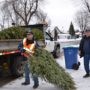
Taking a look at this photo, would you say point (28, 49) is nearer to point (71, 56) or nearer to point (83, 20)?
point (71, 56)

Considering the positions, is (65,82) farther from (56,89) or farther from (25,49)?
(25,49)

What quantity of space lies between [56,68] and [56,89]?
1.98ft

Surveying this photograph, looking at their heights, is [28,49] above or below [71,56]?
above

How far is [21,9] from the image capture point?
68562mm

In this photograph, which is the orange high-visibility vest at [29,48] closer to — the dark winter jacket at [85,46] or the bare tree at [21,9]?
the dark winter jacket at [85,46]

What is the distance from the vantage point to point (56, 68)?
1086 centimetres

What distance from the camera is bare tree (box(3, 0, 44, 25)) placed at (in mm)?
66500

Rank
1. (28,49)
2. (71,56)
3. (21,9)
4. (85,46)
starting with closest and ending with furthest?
(28,49), (85,46), (71,56), (21,9)

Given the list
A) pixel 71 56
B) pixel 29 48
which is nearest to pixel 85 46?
pixel 29 48

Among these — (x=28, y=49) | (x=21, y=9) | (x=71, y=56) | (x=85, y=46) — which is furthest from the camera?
(x=21, y=9)

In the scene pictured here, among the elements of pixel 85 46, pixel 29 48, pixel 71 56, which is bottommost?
pixel 71 56

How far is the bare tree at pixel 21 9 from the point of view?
66.5m

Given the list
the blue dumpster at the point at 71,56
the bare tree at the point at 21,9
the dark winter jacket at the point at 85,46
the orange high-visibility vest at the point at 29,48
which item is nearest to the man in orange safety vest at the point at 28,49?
the orange high-visibility vest at the point at 29,48

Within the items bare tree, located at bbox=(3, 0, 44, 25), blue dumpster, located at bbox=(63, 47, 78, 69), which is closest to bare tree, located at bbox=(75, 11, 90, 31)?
bare tree, located at bbox=(3, 0, 44, 25)
